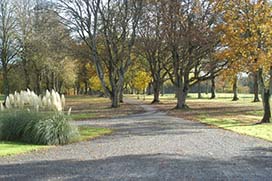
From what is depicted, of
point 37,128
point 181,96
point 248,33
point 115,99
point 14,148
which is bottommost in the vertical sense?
point 14,148

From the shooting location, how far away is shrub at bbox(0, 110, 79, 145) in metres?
12.4

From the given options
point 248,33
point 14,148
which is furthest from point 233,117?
point 14,148

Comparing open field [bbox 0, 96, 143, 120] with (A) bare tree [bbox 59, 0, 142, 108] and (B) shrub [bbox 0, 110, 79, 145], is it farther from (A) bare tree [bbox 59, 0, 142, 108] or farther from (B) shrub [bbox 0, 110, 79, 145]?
(B) shrub [bbox 0, 110, 79, 145]

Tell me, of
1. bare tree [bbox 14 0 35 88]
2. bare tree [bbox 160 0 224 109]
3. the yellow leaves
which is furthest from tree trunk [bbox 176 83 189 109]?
the yellow leaves

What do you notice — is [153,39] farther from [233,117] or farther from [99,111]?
[233,117]

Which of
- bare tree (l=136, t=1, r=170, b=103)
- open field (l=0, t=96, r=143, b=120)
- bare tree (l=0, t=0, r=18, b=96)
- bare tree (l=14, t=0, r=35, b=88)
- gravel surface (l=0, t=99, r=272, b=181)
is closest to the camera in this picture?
gravel surface (l=0, t=99, r=272, b=181)

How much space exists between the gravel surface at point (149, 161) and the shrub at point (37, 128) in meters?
0.71

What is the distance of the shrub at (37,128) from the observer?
12375 mm

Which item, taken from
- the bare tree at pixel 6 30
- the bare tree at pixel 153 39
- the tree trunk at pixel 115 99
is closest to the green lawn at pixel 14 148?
the bare tree at pixel 153 39

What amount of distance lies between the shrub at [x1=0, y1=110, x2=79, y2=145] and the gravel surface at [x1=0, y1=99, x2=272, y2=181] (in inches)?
27.9

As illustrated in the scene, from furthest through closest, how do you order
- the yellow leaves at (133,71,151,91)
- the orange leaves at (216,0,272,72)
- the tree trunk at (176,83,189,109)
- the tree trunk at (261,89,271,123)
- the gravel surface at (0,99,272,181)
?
the yellow leaves at (133,71,151,91) < the tree trunk at (176,83,189,109) < the tree trunk at (261,89,271,123) < the orange leaves at (216,0,272,72) < the gravel surface at (0,99,272,181)

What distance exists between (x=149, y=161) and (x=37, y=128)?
5.17 metres

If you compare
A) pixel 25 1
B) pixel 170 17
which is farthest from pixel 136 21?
pixel 25 1

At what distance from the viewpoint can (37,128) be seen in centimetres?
1245
